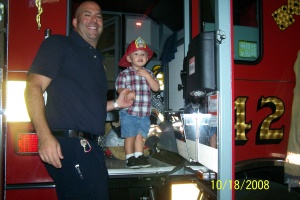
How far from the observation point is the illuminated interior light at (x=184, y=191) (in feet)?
7.99

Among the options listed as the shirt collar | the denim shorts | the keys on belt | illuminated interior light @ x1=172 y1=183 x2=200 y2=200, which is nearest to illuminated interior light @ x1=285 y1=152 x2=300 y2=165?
illuminated interior light @ x1=172 y1=183 x2=200 y2=200

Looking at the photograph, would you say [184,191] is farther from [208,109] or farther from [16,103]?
[16,103]

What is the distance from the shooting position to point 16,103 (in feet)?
6.43

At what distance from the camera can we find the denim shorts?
10.0 feet

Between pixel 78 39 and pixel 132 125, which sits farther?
pixel 132 125

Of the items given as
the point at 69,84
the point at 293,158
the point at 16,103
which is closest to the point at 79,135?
the point at 69,84

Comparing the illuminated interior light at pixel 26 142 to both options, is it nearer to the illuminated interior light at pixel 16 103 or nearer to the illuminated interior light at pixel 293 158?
the illuminated interior light at pixel 16 103

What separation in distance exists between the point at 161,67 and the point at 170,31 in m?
0.72

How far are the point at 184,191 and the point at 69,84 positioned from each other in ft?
4.70

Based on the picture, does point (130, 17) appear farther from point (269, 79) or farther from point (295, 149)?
point (295, 149)

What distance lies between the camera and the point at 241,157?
2416 mm

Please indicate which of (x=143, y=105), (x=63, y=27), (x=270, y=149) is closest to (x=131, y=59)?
(x=143, y=105)

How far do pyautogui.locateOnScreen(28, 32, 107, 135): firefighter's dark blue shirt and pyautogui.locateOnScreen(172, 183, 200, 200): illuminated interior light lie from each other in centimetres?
93

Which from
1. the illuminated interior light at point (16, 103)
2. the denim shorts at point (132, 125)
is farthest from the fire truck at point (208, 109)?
the denim shorts at point (132, 125)
